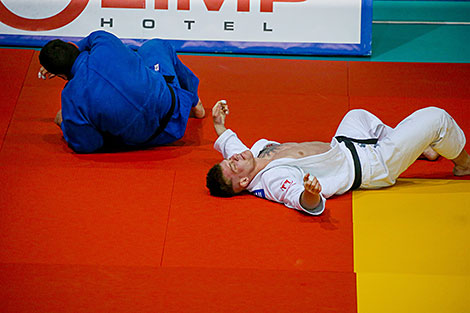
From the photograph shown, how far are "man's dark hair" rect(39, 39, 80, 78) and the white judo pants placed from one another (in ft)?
6.42

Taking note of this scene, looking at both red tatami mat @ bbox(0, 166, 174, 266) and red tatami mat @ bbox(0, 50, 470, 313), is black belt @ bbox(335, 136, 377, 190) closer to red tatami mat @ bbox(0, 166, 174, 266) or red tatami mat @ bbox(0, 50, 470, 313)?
red tatami mat @ bbox(0, 50, 470, 313)

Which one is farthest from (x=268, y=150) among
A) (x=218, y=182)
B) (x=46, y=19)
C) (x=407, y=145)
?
(x=46, y=19)

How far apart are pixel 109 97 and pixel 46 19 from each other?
1.88 metres

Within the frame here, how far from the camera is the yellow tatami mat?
3201mm

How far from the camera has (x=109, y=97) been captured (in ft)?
13.4

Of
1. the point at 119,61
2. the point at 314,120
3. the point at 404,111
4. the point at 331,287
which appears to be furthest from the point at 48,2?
the point at 331,287

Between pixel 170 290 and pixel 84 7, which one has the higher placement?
pixel 84 7

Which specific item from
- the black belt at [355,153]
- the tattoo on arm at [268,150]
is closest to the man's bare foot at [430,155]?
the black belt at [355,153]

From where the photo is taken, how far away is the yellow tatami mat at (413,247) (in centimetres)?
320

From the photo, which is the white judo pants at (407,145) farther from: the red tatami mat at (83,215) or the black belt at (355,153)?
the red tatami mat at (83,215)

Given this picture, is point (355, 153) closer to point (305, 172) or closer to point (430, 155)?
point (305, 172)

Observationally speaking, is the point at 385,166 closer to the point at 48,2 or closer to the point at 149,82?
the point at 149,82

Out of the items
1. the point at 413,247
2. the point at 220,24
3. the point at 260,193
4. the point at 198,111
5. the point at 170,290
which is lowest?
the point at 170,290

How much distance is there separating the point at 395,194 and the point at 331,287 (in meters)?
0.85
